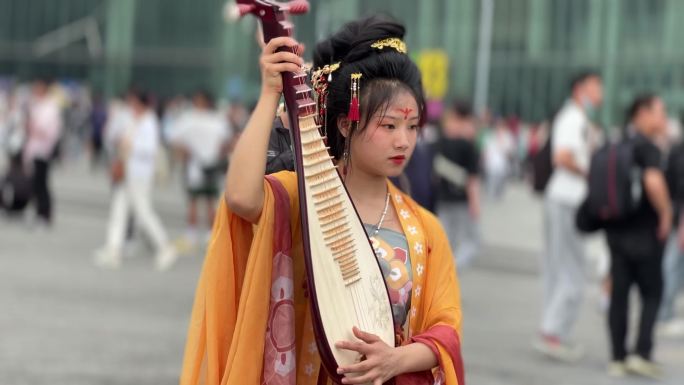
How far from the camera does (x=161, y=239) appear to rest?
12547 millimetres

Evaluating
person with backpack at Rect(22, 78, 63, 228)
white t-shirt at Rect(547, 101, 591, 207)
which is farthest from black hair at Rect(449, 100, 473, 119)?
person with backpack at Rect(22, 78, 63, 228)

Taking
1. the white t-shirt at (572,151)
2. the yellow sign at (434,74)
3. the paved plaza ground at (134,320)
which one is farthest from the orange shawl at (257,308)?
the yellow sign at (434,74)

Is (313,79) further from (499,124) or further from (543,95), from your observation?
(543,95)

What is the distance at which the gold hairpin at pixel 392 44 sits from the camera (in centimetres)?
326

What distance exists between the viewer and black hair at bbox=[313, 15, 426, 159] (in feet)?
10.6

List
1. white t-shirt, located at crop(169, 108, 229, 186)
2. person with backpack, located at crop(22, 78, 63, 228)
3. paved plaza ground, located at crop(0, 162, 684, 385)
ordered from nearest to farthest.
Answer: paved plaza ground, located at crop(0, 162, 684, 385), white t-shirt, located at crop(169, 108, 229, 186), person with backpack, located at crop(22, 78, 63, 228)

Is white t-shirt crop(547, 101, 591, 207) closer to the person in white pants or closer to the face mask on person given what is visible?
the face mask on person

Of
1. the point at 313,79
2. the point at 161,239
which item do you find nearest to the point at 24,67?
the point at 161,239

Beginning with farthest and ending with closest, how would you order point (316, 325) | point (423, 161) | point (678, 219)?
1. point (678, 219)
2. point (423, 161)
3. point (316, 325)

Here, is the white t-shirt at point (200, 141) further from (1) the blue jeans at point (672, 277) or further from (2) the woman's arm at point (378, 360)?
(2) the woman's arm at point (378, 360)

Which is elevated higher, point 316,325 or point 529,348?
point 316,325

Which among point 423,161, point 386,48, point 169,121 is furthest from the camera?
point 169,121

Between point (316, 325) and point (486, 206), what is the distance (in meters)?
22.4

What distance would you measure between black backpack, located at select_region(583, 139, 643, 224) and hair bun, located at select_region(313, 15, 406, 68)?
5079 mm
